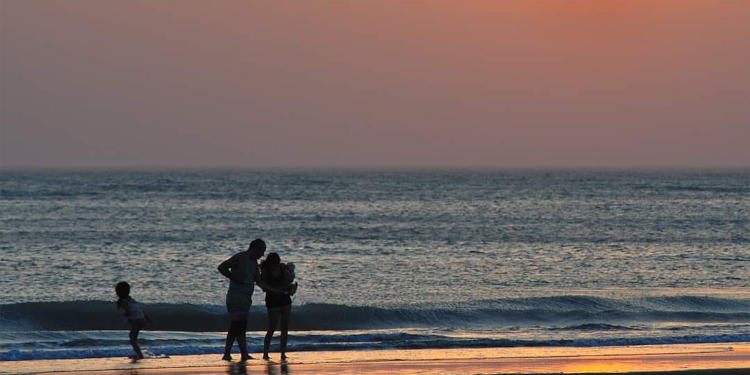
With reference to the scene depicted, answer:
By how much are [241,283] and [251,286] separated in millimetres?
148

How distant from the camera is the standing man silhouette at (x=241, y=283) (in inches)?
535

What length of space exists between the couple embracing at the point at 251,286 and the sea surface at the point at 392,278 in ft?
6.80

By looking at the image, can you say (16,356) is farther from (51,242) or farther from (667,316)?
(51,242)

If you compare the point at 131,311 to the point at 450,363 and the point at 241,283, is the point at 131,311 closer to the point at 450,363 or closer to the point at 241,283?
the point at 241,283

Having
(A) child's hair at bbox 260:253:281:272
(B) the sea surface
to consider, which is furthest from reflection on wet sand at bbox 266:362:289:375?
(B) the sea surface

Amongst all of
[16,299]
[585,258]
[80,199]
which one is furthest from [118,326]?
[80,199]

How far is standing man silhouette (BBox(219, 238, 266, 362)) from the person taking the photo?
13.6 meters

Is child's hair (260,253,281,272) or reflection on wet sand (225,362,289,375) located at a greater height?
child's hair (260,253,281,272)

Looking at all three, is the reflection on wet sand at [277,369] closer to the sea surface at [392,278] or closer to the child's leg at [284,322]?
the child's leg at [284,322]

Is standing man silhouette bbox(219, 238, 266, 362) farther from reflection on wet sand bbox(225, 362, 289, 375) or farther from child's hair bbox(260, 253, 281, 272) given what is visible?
reflection on wet sand bbox(225, 362, 289, 375)

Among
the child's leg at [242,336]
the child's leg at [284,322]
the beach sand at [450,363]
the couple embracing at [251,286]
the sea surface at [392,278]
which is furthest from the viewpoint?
the sea surface at [392,278]

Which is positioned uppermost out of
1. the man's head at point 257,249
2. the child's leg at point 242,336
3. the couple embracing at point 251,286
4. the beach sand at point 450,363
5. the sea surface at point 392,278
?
the man's head at point 257,249

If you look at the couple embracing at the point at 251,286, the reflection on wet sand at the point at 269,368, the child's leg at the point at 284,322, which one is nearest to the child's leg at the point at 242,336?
the couple embracing at the point at 251,286

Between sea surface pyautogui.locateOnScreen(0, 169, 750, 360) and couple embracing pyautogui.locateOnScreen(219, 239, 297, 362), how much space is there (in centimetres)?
207
